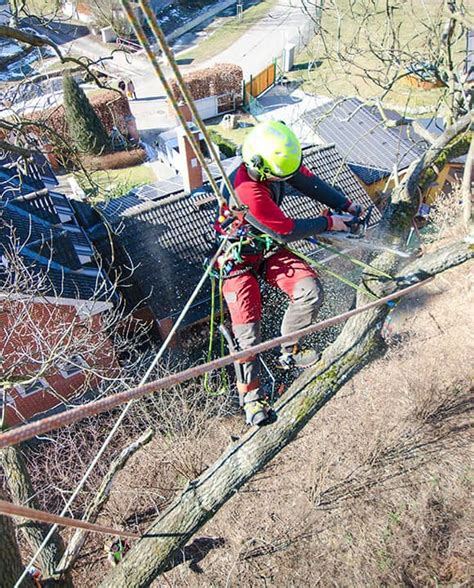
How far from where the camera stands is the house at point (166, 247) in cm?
948

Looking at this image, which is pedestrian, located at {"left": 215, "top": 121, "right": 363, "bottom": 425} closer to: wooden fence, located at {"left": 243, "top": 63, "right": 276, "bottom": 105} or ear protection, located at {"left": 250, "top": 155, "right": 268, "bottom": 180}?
ear protection, located at {"left": 250, "top": 155, "right": 268, "bottom": 180}

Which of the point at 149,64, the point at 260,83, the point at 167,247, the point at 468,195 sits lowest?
the point at 167,247

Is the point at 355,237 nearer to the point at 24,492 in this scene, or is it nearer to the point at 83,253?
the point at 24,492

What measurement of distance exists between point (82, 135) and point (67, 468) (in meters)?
13.9

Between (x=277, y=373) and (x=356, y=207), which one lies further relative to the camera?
(x=277, y=373)

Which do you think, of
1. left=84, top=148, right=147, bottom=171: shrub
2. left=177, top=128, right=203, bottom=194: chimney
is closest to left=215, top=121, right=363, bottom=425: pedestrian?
left=177, top=128, right=203, bottom=194: chimney

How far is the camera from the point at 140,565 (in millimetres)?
3760

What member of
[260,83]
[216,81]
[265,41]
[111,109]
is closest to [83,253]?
[111,109]

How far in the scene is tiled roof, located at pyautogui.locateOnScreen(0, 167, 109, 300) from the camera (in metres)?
7.83

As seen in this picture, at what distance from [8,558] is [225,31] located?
3249cm

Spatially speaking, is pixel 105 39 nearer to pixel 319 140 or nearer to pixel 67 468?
pixel 319 140

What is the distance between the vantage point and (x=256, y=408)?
3.70 m

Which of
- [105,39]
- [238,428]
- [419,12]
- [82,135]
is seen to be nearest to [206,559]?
[238,428]

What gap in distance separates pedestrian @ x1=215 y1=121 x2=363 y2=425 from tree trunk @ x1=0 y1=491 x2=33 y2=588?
2.17 meters
